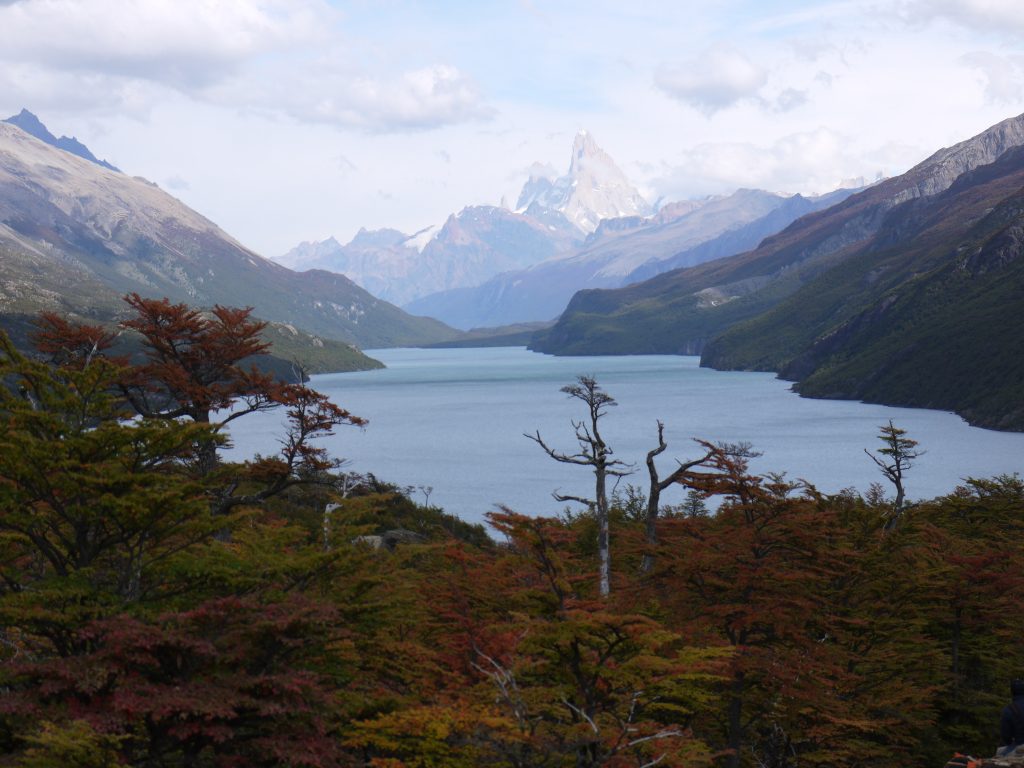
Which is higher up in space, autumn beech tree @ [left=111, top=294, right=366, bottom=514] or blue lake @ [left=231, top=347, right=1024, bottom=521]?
autumn beech tree @ [left=111, top=294, right=366, bottom=514]

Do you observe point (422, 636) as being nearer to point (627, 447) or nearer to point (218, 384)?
point (218, 384)

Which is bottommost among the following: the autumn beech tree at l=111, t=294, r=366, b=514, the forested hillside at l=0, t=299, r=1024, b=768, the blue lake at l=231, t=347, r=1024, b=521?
the blue lake at l=231, t=347, r=1024, b=521

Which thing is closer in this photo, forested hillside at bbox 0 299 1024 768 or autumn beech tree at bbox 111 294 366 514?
forested hillside at bbox 0 299 1024 768

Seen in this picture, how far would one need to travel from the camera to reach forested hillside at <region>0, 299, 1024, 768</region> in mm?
16703

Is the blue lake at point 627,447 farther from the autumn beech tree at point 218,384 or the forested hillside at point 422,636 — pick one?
the forested hillside at point 422,636

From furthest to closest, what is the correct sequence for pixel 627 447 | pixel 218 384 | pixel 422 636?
pixel 627 447
pixel 218 384
pixel 422 636

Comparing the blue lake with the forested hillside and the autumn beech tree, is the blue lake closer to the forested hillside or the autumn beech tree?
the autumn beech tree

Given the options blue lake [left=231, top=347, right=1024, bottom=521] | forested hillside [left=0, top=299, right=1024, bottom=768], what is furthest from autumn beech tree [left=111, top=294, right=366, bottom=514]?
blue lake [left=231, top=347, right=1024, bottom=521]

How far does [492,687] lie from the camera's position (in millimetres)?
20016

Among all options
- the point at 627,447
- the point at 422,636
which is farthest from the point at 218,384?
the point at 627,447

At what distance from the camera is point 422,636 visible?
88.3 feet

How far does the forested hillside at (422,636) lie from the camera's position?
54.8 feet

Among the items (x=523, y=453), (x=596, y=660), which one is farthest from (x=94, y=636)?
(x=523, y=453)

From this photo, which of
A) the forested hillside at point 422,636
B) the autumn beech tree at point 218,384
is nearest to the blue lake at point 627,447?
the autumn beech tree at point 218,384
